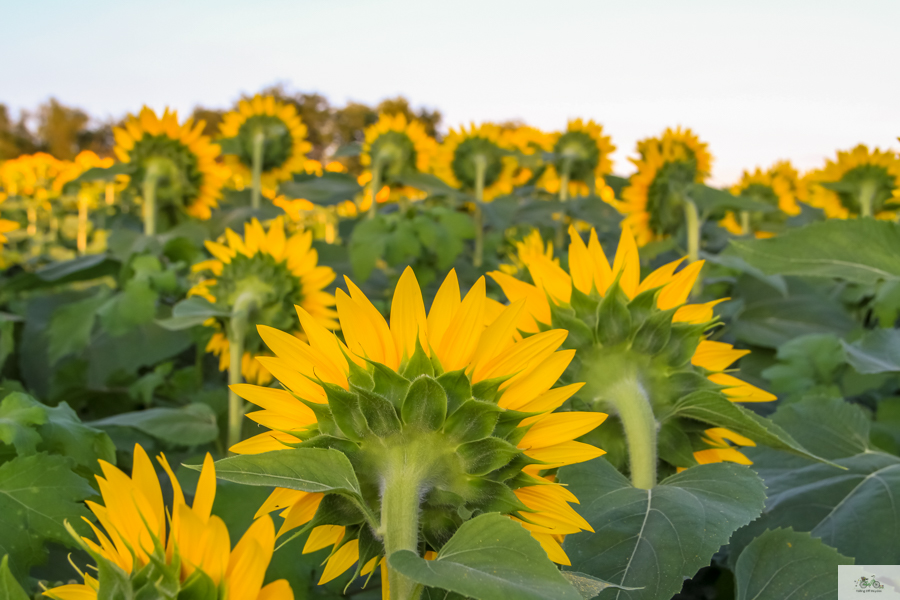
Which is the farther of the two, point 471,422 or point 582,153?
point 582,153

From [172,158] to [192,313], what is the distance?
3.19ft

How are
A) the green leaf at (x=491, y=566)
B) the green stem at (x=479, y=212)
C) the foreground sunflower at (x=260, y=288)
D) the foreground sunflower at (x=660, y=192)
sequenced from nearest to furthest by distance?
the green leaf at (x=491, y=566) → the foreground sunflower at (x=260, y=288) → the foreground sunflower at (x=660, y=192) → the green stem at (x=479, y=212)

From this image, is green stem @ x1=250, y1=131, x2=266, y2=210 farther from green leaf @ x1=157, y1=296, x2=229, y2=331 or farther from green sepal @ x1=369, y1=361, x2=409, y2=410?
green sepal @ x1=369, y1=361, x2=409, y2=410

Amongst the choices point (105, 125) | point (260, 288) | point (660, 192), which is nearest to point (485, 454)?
point (260, 288)

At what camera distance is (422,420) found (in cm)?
41

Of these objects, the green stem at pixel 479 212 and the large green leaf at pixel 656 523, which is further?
the green stem at pixel 479 212

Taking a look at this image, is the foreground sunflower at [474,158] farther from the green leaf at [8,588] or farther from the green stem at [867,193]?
the green leaf at [8,588]

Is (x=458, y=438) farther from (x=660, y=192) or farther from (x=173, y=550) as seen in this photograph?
(x=660, y=192)

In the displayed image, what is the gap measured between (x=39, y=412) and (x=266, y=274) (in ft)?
1.66

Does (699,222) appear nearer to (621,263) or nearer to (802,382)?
(802,382)

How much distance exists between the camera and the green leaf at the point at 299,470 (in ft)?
1.17

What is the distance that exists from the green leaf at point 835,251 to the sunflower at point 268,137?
170 cm

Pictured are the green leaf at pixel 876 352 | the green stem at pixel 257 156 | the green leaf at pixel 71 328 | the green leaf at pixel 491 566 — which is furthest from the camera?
the green stem at pixel 257 156

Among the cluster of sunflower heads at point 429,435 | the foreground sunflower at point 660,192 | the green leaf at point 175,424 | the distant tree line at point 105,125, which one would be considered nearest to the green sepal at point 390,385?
the cluster of sunflower heads at point 429,435
